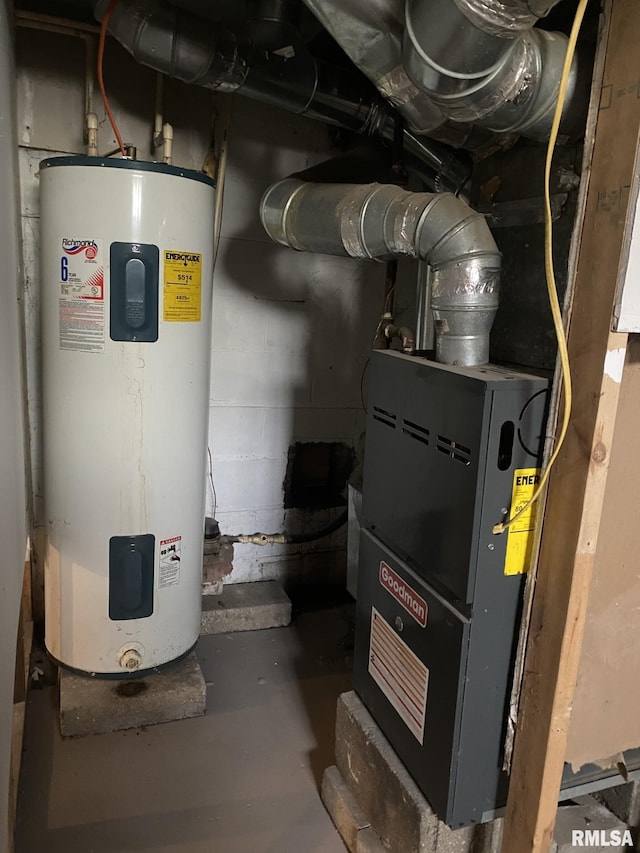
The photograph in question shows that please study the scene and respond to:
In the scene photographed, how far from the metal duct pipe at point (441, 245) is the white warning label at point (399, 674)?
2.07ft

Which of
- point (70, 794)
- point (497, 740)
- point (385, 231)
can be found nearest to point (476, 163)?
point (385, 231)

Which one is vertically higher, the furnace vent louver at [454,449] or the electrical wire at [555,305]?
the electrical wire at [555,305]

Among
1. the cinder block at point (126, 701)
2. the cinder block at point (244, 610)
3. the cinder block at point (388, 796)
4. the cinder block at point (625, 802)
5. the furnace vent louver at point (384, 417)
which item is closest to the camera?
the cinder block at point (388, 796)

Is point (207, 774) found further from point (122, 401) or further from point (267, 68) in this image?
point (267, 68)

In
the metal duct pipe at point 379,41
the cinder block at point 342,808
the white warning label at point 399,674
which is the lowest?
the cinder block at point 342,808

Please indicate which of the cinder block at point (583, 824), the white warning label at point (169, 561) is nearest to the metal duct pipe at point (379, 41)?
the white warning label at point (169, 561)

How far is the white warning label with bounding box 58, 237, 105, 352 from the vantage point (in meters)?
1.66

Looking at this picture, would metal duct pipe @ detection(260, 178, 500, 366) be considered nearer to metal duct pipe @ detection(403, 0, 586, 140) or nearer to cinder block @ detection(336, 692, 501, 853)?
metal duct pipe @ detection(403, 0, 586, 140)

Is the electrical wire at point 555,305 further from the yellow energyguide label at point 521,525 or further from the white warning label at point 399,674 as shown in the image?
the white warning label at point 399,674

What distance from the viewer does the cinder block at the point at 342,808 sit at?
154 cm

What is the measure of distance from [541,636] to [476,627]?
113 millimetres

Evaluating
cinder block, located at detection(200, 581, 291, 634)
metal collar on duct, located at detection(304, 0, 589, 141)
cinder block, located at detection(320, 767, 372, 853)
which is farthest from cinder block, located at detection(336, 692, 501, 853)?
metal collar on duct, located at detection(304, 0, 589, 141)

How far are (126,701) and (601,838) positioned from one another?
4.25 ft

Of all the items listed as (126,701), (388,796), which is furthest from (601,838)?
(126,701)
